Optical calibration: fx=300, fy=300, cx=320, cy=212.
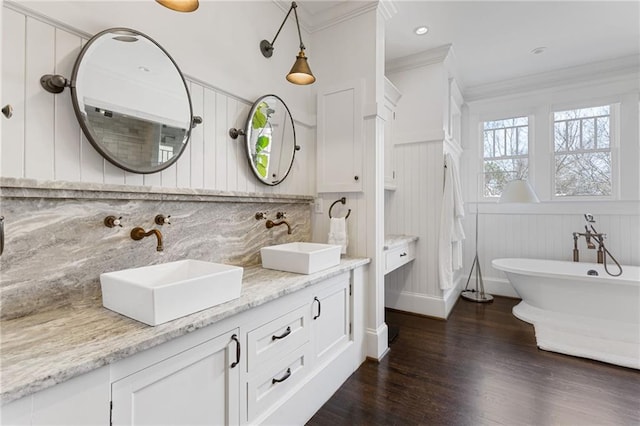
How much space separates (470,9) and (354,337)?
9.27ft

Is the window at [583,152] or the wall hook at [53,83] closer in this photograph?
the wall hook at [53,83]

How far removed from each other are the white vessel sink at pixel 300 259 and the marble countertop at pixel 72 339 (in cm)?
46

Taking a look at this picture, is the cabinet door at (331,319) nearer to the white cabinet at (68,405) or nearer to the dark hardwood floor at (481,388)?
the dark hardwood floor at (481,388)

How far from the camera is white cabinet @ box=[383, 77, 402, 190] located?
2.96 meters

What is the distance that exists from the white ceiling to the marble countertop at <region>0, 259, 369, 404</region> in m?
2.41

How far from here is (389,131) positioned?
10.2 ft

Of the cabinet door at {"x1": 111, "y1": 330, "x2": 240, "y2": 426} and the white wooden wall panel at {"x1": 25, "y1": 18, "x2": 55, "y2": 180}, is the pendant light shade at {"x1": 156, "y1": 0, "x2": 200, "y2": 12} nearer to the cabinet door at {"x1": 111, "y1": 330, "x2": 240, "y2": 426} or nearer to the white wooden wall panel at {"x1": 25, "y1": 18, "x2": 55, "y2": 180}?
the white wooden wall panel at {"x1": 25, "y1": 18, "x2": 55, "y2": 180}

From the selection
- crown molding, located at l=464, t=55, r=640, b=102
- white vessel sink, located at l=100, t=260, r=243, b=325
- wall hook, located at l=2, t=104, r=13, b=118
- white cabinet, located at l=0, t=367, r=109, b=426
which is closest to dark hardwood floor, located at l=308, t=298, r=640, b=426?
white vessel sink, located at l=100, t=260, r=243, b=325

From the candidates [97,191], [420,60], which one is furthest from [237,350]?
[420,60]

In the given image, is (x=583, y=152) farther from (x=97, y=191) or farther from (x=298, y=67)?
(x=97, y=191)

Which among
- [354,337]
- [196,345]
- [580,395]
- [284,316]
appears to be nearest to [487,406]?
[580,395]

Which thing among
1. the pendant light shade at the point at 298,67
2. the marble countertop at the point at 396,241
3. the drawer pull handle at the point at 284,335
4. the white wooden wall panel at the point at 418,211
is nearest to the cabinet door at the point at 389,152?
the white wooden wall panel at the point at 418,211

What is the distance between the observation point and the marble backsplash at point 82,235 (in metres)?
1.05

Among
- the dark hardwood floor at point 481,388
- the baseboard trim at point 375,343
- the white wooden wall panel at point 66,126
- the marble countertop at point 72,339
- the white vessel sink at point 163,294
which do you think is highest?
the white wooden wall panel at point 66,126
